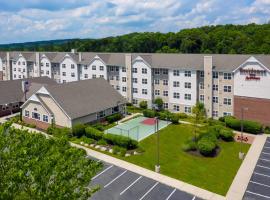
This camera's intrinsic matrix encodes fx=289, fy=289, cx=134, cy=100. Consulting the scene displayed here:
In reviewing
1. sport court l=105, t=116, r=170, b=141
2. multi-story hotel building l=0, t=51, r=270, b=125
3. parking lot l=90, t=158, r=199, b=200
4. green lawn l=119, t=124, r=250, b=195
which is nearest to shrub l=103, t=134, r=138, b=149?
green lawn l=119, t=124, r=250, b=195

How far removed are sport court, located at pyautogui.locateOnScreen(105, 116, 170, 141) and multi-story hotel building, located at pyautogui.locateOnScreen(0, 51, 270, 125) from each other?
28.6 ft

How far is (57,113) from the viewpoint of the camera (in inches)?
1818

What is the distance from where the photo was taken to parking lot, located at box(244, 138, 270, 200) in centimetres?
2752

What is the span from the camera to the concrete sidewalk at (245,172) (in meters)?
27.8

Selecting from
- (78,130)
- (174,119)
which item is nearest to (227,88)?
(174,119)

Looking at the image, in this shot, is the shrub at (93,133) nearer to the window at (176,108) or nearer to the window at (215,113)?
the window at (176,108)

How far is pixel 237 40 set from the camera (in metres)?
107

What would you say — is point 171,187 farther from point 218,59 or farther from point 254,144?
point 218,59

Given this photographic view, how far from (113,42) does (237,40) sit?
2472 inches

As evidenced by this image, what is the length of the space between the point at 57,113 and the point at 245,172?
2901 cm

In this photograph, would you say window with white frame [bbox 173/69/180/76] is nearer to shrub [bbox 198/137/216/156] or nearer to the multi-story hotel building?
the multi-story hotel building

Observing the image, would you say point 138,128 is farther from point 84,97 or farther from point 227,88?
point 227,88

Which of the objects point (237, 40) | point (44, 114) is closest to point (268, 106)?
point (44, 114)

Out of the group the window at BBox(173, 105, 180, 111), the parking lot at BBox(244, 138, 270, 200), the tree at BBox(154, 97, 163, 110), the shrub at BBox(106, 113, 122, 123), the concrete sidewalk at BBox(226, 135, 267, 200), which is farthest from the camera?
the tree at BBox(154, 97, 163, 110)
